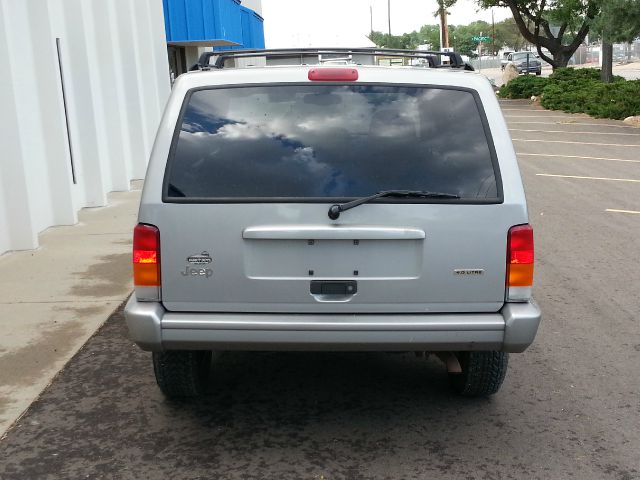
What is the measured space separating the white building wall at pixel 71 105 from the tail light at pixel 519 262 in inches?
252

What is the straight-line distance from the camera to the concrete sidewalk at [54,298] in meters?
5.20

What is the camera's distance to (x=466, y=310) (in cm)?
389

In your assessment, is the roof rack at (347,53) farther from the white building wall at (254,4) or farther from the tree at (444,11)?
the tree at (444,11)

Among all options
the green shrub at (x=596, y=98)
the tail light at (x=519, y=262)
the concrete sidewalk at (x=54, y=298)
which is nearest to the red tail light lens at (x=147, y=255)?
the concrete sidewalk at (x=54, y=298)

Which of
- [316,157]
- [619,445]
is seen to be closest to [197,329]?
[316,157]

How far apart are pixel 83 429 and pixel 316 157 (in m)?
2.04

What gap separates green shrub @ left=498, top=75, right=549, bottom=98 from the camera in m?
35.1

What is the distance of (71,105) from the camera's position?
11.2 metres

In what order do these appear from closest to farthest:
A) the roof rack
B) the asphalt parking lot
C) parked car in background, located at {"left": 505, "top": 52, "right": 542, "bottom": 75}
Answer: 1. the asphalt parking lot
2. the roof rack
3. parked car in background, located at {"left": 505, "top": 52, "right": 542, "bottom": 75}

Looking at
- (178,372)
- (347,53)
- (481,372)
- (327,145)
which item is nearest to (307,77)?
(327,145)

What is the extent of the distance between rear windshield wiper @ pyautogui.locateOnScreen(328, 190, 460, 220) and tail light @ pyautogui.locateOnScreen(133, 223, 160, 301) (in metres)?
0.87

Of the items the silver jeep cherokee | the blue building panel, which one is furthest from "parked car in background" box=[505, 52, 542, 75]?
the silver jeep cherokee

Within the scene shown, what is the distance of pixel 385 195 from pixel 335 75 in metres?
0.70

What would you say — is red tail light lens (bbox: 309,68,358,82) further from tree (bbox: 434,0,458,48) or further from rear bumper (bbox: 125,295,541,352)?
tree (bbox: 434,0,458,48)
